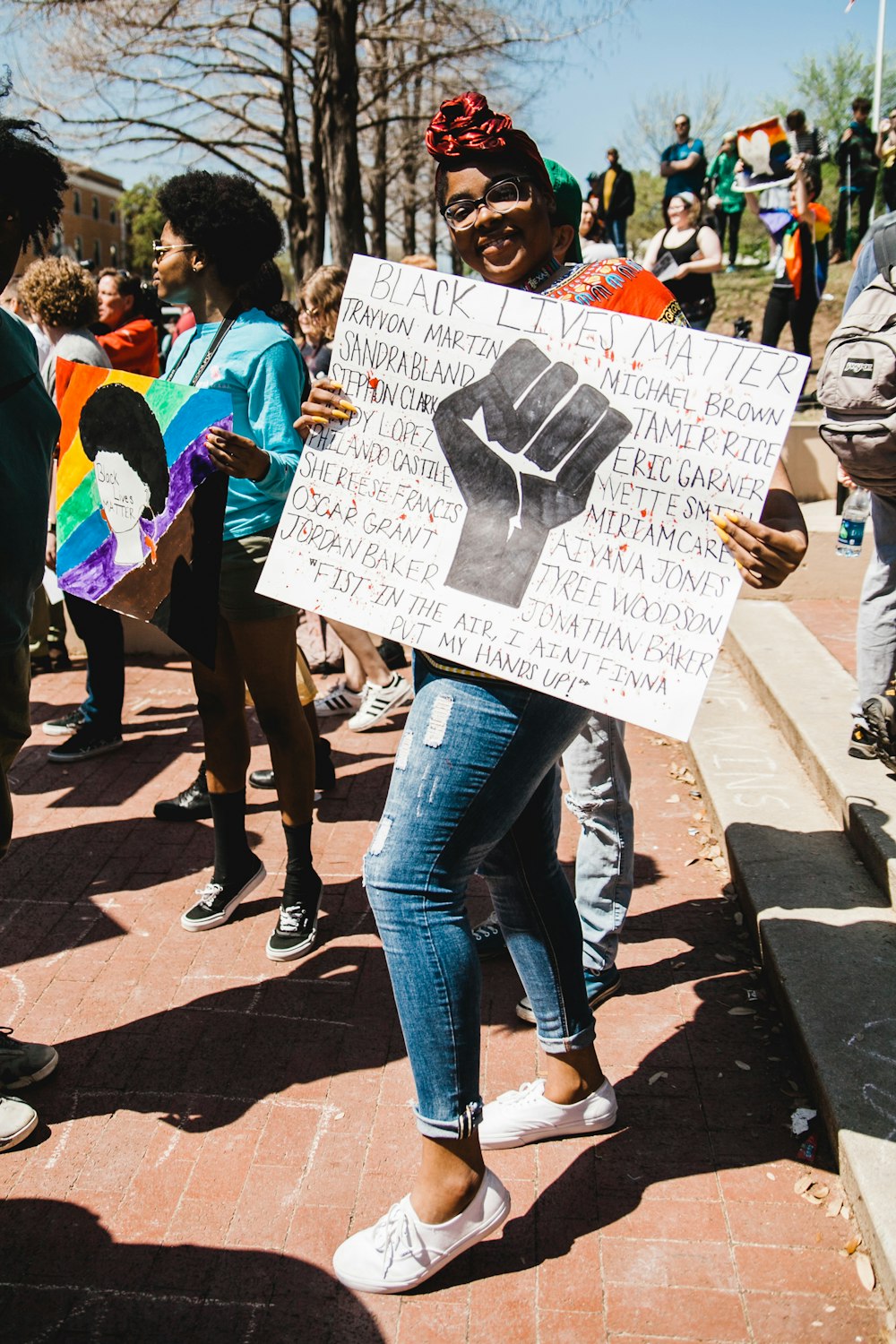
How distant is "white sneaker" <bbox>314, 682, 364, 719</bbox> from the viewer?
6000 millimetres

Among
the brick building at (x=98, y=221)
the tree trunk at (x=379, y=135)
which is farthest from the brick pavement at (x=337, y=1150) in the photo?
the brick building at (x=98, y=221)

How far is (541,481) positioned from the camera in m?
2.22

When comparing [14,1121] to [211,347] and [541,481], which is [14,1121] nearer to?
[541,481]

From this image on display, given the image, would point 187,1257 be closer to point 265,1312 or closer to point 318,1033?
point 265,1312

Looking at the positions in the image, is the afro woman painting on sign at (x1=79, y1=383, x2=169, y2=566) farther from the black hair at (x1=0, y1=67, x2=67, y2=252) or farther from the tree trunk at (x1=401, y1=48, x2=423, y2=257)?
the tree trunk at (x1=401, y1=48, x2=423, y2=257)

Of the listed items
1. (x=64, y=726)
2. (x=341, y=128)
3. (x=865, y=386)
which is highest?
(x=341, y=128)

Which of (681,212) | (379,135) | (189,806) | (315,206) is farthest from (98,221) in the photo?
(189,806)

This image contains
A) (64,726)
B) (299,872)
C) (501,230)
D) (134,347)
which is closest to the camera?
(501,230)

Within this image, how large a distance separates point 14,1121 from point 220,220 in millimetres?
2471

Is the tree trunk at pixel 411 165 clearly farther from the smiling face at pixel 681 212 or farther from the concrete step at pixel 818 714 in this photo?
the concrete step at pixel 818 714

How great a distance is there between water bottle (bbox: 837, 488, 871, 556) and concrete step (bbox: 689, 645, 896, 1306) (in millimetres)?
623

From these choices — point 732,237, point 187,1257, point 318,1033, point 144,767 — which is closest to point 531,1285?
point 187,1257

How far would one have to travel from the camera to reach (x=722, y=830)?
4.20m

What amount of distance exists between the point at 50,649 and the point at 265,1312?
17.0 ft
